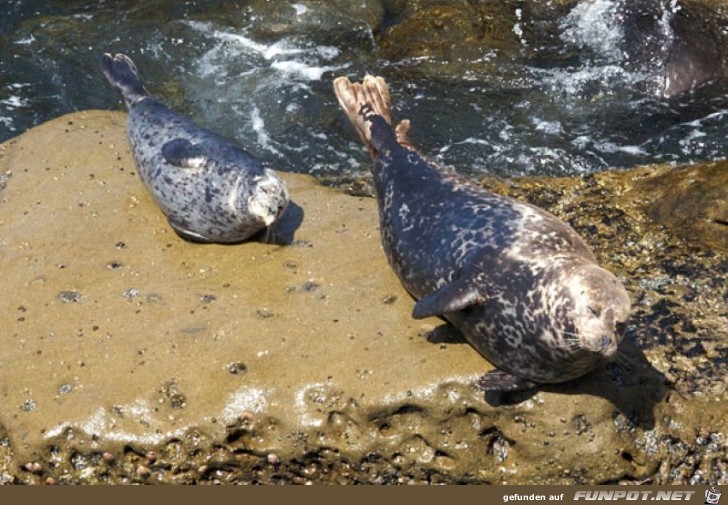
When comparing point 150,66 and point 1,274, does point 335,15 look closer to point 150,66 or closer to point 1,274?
point 150,66

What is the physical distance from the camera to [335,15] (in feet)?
34.6

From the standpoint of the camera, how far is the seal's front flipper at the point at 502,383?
5.12 metres

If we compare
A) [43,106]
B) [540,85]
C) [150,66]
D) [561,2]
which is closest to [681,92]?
[540,85]

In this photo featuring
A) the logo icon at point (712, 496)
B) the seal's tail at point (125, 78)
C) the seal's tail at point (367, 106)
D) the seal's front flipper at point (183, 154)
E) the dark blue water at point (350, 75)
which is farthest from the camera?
the dark blue water at point (350, 75)

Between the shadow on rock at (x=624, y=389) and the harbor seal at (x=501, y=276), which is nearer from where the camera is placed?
the harbor seal at (x=501, y=276)

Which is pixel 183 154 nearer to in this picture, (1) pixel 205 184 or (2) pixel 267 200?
(1) pixel 205 184

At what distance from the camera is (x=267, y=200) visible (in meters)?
6.23

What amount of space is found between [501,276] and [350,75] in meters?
4.76

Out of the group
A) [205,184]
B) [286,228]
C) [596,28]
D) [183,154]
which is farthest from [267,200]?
[596,28]

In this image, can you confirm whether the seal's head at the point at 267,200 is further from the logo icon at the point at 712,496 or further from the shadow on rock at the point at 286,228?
the logo icon at the point at 712,496

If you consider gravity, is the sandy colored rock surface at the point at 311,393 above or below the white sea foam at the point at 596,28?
below

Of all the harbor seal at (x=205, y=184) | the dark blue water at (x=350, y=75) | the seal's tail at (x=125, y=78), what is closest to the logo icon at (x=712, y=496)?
the harbor seal at (x=205, y=184)

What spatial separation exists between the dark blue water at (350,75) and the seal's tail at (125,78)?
1.02 m

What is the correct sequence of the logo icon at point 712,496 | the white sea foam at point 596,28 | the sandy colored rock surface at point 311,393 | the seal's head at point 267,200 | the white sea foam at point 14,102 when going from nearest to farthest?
the logo icon at point 712,496, the sandy colored rock surface at point 311,393, the seal's head at point 267,200, the white sea foam at point 14,102, the white sea foam at point 596,28
